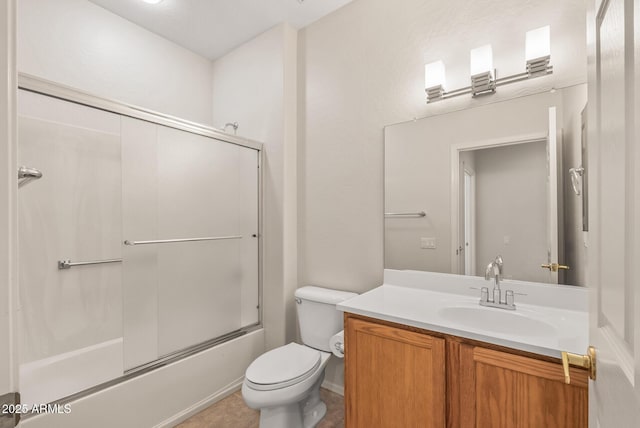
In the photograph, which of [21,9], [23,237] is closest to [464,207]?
[23,237]

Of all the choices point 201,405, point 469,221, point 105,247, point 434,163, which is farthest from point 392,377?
point 105,247

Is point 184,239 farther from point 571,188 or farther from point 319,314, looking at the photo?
point 571,188

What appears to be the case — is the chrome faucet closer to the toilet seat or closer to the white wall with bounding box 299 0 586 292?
the white wall with bounding box 299 0 586 292

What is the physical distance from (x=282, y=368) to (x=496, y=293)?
3.87 ft

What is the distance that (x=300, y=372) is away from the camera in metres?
1.63

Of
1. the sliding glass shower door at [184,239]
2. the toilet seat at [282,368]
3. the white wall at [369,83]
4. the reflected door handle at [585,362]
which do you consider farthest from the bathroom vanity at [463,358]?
the sliding glass shower door at [184,239]

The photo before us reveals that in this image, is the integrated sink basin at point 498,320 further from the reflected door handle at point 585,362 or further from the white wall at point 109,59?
the white wall at point 109,59

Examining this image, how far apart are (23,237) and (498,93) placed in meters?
2.77

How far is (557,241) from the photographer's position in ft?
4.64

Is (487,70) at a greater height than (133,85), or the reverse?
(133,85)

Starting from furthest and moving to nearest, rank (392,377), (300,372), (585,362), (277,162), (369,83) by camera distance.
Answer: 1. (277,162)
2. (369,83)
3. (300,372)
4. (392,377)
5. (585,362)

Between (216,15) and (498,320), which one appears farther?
(216,15)

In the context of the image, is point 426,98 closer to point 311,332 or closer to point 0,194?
point 311,332

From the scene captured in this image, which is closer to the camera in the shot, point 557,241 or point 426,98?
point 557,241
